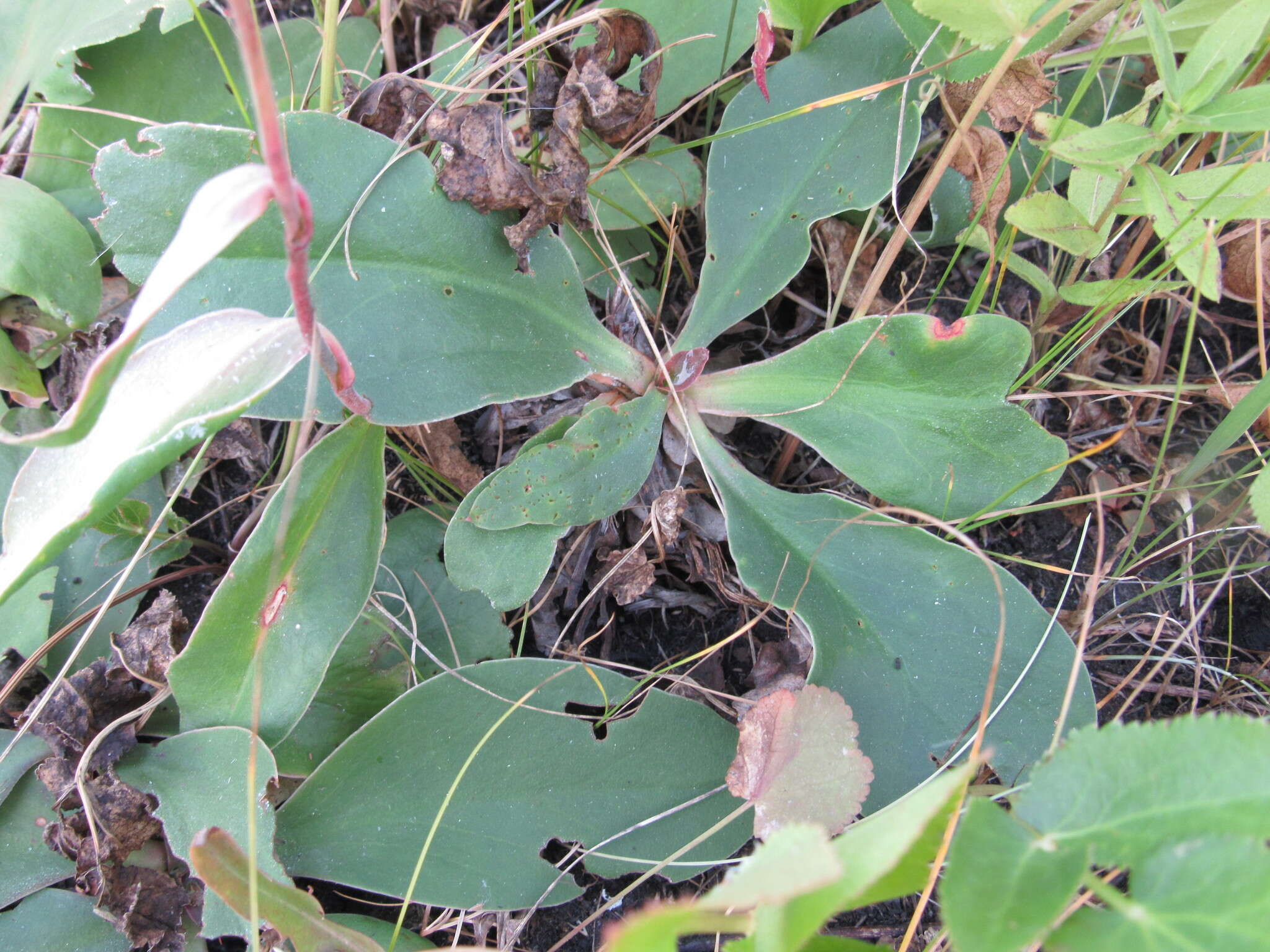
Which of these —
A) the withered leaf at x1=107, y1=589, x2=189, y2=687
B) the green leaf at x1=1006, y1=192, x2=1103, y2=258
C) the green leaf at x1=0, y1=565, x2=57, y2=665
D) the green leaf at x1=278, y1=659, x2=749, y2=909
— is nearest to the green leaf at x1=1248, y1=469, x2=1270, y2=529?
the green leaf at x1=1006, y1=192, x2=1103, y2=258

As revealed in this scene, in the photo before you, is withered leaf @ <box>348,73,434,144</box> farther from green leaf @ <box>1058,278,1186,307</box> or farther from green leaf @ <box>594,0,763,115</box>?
green leaf @ <box>1058,278,1186,307</box>

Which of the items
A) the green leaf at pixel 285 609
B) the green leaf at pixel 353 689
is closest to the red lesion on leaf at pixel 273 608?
the green leaf at pixel 285 609

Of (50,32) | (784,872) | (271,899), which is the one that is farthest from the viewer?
(50,32)

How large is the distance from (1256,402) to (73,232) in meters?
1.72

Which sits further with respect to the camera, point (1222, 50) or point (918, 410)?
point (918, 410)

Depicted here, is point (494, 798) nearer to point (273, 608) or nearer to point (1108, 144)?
point (273, 608)

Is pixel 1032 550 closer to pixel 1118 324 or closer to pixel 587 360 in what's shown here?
pixel 1118 324

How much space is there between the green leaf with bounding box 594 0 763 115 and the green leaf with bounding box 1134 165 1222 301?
2.05 feet

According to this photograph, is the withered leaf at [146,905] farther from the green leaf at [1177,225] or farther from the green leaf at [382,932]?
the green leaf at [1177,225]

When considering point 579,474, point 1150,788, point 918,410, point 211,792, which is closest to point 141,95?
point 579,474

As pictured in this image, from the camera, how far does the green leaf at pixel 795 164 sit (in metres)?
1.18

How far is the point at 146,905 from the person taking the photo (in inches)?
42.9

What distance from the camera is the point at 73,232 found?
1281mm

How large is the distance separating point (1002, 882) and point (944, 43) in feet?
3.42
